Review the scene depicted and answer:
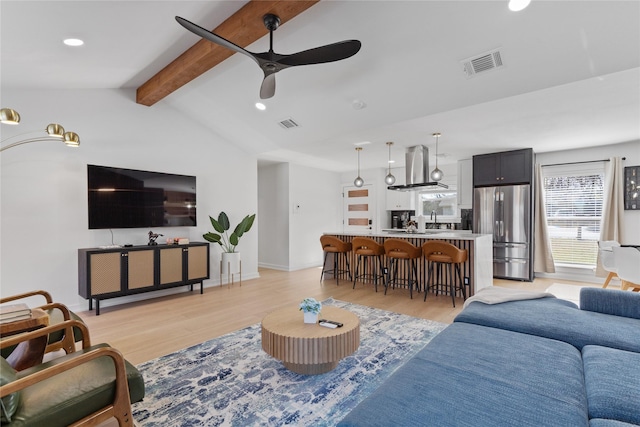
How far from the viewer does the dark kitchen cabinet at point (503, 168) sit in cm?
576

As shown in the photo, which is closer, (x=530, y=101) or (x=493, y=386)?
(x=493, y=386)

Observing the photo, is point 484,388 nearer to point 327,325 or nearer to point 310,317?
point 327,325

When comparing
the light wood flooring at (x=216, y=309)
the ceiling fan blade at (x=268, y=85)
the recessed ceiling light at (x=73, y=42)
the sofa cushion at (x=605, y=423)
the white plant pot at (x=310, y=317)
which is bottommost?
the light wood flooring at (x=216, y=309)

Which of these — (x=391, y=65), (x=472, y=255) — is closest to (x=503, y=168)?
(x=472, y=255)

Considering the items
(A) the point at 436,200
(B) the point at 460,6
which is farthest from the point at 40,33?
(A) the point at 436,200

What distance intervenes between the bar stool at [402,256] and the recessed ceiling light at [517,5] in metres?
3.01

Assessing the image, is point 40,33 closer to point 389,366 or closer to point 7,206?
point 7,206

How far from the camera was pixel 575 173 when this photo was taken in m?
5.80

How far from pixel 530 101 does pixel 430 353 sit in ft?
11.2

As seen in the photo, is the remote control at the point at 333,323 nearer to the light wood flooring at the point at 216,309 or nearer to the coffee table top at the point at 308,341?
the coffee table top at the point at 308,341

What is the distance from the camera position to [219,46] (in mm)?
3090

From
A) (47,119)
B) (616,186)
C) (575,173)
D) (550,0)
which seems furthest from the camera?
(575,173)

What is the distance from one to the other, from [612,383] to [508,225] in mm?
5099

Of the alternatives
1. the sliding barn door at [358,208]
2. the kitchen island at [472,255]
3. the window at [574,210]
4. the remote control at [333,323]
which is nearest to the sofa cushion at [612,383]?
the remote control at [333,323]
